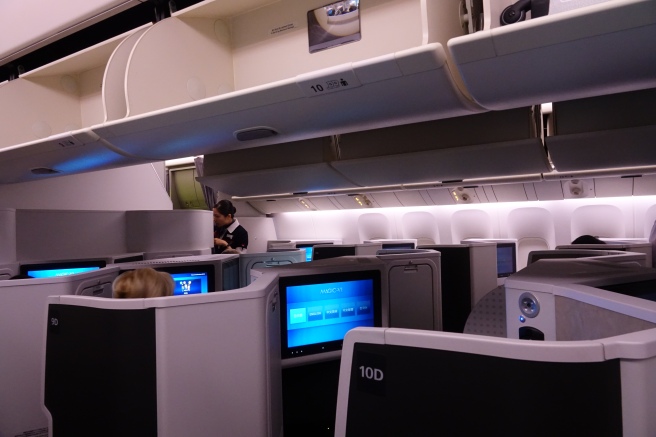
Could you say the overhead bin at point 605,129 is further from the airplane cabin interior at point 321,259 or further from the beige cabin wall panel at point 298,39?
the beige cabin wall panel at point 298,39

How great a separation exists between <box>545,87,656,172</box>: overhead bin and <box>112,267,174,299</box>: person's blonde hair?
3101mm

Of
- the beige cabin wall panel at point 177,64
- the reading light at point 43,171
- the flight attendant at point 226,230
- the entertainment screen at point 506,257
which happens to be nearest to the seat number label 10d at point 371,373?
the beige cabin wall panel at point 177,64

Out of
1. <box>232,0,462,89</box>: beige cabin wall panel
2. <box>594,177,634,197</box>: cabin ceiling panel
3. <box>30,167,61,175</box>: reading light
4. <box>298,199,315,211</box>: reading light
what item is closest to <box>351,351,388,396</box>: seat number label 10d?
<box>232,0,462,89</box>: beige cabin wall panel

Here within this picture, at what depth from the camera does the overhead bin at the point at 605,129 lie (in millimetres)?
3314

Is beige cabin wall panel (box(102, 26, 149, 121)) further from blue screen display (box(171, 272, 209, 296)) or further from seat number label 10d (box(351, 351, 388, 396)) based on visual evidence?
seat number label 10d (box(351, 351, 388, 396))

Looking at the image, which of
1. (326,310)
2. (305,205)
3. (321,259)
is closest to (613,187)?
(305,205)

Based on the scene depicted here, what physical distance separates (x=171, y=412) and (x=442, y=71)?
5.43 ft

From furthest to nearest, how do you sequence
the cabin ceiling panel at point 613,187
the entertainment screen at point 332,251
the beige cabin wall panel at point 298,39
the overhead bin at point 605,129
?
the cabin ceiling panel at point 613,187 < the entertainment screen at point 332,251 < the overhead bin at point 605,129 < the beige cabin wall panel at point 298,39

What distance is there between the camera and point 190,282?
3.42 meters

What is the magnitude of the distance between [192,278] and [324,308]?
3.95 feet

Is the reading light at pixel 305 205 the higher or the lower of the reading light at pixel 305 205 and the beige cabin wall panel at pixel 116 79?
the lower

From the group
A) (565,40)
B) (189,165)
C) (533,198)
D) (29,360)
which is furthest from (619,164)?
(189,165)

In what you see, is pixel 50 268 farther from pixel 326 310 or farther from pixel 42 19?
pixel 326 310

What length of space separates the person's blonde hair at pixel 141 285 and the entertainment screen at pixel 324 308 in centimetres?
66
